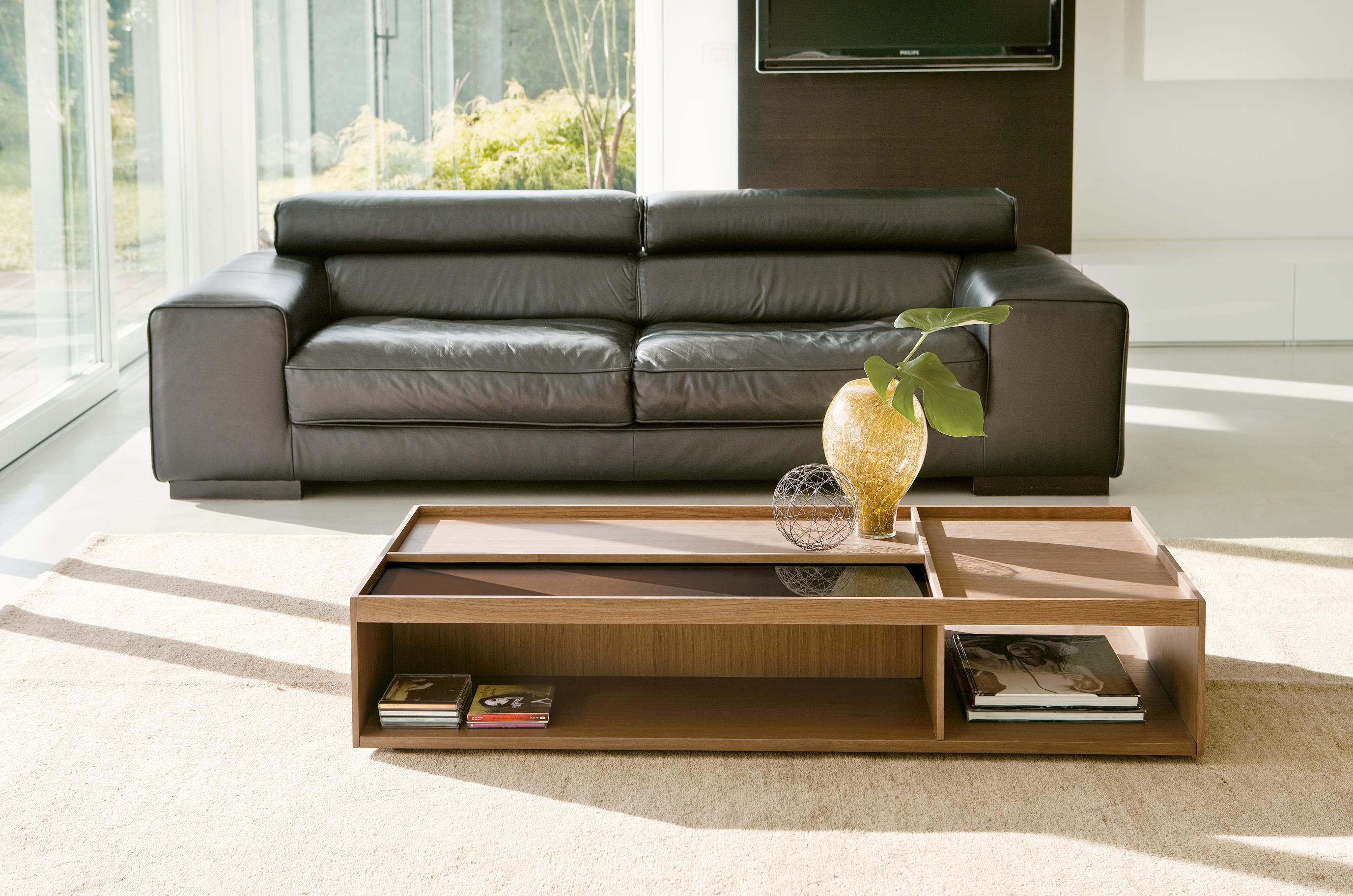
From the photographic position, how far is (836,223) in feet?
13.7

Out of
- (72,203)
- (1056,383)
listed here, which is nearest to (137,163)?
(72,203)

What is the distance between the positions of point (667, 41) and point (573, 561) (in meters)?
4.89

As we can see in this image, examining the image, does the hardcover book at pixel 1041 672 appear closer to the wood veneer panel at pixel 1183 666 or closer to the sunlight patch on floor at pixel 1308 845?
the wood veneer panel at pixel 1183 666

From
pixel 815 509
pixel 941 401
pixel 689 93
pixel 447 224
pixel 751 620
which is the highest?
pixel 689 93

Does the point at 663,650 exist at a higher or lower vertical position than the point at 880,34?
lower

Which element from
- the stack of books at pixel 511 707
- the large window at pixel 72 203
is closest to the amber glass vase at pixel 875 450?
the stack of books at pixel 511 707

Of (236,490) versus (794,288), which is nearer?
(236,490)

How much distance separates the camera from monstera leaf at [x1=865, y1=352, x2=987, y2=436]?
86.2 inches

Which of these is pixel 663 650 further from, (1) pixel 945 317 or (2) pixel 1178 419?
(2) pixel 1178 419

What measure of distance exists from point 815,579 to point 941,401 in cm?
36

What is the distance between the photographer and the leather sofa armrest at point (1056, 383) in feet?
11.5

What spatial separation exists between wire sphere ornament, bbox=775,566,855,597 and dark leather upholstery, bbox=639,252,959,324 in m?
2.00

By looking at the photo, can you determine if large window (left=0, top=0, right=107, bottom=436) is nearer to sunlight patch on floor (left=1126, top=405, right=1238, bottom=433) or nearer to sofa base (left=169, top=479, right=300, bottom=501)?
sofa base (left=169, top=479, right=300, bottom=501)

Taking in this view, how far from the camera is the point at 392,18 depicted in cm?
666
